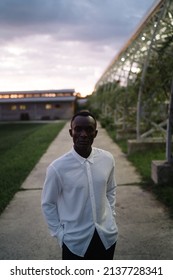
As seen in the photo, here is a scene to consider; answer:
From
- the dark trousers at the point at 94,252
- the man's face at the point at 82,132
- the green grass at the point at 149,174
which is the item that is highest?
the man's face at the point at 82,132

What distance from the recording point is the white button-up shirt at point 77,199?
2.53m

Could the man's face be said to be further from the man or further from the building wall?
the building wall

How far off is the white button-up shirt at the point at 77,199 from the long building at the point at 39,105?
53828 mm

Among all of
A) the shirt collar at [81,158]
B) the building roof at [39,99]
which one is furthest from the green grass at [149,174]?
the building roof at [39,99]

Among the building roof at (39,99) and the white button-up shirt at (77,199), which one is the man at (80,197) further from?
the building roof at (39,99)

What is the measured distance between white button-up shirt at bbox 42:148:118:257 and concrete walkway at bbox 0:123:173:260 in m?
1.73

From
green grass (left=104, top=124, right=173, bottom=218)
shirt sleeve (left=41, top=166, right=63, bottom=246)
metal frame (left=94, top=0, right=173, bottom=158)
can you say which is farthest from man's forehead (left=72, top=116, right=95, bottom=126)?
metal frame (left=94, top=0, right=173, bottom=158)

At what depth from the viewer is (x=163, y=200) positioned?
20.6ft

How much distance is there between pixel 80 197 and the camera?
2537 millimetres

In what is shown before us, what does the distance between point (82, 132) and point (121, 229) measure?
2.86m

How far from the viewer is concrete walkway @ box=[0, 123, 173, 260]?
4.34 metres
